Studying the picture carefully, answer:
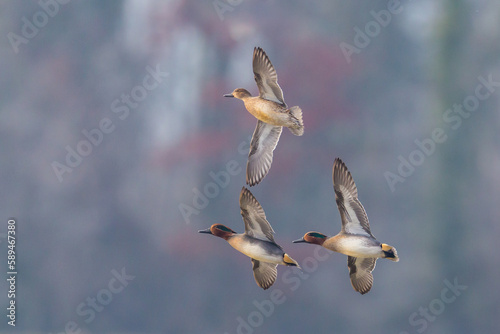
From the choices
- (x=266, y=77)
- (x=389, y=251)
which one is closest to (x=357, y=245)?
(x=389, y=251)

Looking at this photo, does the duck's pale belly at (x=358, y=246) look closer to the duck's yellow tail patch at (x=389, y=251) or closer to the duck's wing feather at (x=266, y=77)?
the duck's yellow tail patch at (x=389, y=251)

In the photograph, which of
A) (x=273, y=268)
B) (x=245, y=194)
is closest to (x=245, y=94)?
(x=245, y=194)

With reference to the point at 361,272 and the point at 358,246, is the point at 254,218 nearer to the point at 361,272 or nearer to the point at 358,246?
the point at 358,246

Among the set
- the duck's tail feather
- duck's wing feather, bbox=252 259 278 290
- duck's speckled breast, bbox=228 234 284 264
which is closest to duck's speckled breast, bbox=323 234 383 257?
duck's speckled breast, bbox=228 234 284 264

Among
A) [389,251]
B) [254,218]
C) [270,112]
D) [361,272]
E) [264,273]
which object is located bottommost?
[264,273]

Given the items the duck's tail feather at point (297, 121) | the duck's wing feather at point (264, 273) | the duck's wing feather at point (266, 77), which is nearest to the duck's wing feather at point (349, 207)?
the duck's tail feather at point (297, 121)

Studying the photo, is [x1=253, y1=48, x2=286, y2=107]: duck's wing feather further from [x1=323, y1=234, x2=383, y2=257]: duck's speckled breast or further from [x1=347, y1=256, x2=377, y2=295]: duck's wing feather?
[x1=347, y1=256, x2=377, y2=295]: duck's wing feather
